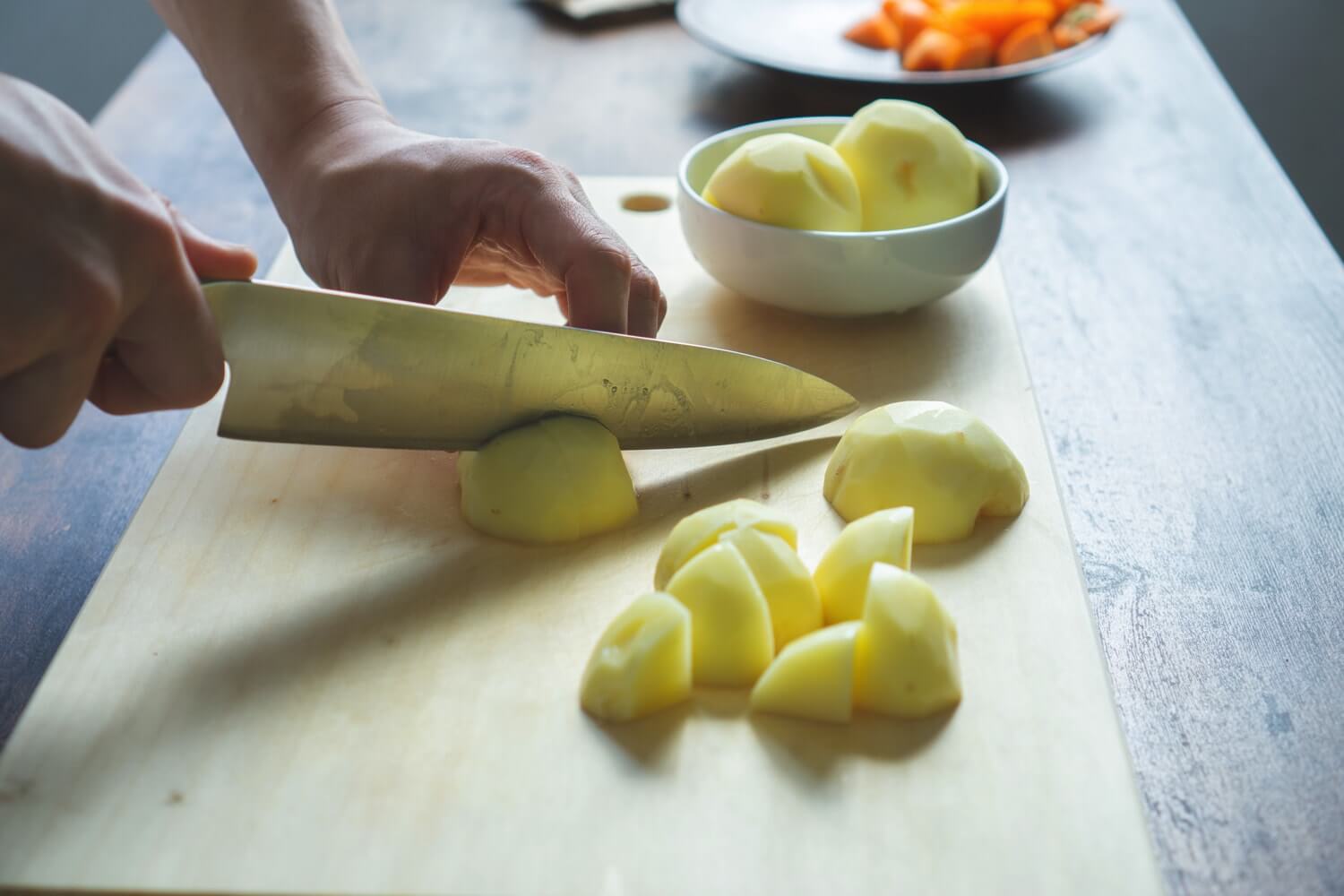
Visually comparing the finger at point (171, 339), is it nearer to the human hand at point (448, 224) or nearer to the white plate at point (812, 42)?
the human hand at point (448, 224)

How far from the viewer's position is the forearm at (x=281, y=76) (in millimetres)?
1461

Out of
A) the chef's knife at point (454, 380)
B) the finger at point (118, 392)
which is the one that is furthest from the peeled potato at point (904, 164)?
the finger at point (118, 392)

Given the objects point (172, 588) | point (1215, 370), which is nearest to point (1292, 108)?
point (1215, 370)

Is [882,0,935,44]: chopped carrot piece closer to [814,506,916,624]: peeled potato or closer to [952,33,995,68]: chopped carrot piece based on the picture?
[952,33,995,68]: chopped carrot piece

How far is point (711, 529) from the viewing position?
1.03 m

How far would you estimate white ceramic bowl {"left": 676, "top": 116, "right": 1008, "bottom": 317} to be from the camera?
4.55ft

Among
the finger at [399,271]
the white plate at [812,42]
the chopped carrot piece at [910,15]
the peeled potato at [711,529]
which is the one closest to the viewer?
the peeled potato at [711,529]

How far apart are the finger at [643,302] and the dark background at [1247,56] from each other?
128 inches

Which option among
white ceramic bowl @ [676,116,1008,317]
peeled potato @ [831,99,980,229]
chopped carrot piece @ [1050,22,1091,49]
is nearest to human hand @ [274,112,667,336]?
white ceramic bowl @ [676,116,1008,317]

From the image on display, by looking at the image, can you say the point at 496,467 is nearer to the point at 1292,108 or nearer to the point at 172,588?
the point at 172,588

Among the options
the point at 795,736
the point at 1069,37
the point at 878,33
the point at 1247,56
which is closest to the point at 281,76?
the point at 795,736

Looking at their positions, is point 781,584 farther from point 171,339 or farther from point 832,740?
point 171,339

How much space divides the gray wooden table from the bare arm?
0.31 metres

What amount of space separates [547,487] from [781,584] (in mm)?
261
